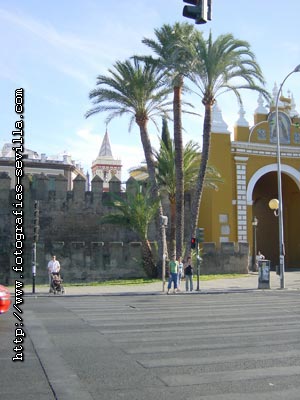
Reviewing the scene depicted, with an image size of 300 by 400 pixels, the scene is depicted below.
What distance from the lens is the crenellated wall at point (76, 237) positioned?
28.1m

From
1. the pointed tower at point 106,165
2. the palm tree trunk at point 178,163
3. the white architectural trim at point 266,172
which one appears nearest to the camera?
the palm tree trunk at point 178,163

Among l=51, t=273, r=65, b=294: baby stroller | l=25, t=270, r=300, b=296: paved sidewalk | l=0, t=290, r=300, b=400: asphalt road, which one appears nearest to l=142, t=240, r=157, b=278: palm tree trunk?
l=25, t=270, r=300, b=296: paved sidewalk

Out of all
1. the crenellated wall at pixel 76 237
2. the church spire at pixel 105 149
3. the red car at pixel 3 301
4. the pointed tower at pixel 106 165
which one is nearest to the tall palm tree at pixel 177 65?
the crenellated wall at pixel 76 237

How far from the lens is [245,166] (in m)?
36.6

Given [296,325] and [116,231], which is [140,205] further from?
[296,325]

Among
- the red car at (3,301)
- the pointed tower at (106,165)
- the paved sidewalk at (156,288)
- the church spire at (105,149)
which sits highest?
the church spire at (105,149)

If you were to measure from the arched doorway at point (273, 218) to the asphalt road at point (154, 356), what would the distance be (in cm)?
2746

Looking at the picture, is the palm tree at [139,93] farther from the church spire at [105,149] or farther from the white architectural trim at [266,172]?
the church spire at [105,149]

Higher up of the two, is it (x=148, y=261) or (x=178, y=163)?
(x=178, y=163)

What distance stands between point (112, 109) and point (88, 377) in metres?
23.6

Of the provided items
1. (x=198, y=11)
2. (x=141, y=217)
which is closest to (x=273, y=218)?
(x=141, y=217)

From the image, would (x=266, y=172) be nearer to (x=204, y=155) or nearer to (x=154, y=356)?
(x=204, y=155)

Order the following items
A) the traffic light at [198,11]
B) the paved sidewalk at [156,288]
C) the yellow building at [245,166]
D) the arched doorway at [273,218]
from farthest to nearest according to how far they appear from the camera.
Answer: the arched doorway at [273,218], the yellow building at [245,166], the paved sidewalk at [156,288], the traffic light at [198,11]

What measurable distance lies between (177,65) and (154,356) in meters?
21.1
